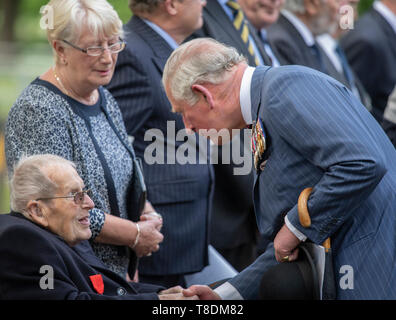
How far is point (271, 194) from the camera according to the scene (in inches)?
116

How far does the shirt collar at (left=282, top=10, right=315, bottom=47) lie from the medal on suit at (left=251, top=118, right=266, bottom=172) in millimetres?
3166

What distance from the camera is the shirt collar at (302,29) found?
19.6 feet

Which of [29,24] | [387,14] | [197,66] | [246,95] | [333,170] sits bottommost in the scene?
[333,170]

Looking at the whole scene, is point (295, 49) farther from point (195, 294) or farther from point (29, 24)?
point (29, 24)

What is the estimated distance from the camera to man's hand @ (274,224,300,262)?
2885 millimetres

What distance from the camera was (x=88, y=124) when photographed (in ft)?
11.8

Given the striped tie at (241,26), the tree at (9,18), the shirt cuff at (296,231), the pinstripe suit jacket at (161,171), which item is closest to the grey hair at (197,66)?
the shirt cuff at (296,231)

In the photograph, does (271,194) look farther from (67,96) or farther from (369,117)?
(67,96)

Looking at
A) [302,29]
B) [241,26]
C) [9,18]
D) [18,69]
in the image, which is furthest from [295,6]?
[9,18]

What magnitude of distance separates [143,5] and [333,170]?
2.14m

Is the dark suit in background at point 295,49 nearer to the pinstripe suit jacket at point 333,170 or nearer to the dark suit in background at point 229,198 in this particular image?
the dark suit in background at point 229,198

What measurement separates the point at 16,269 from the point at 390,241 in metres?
1.42

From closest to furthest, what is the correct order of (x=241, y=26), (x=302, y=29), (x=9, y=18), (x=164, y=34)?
(x=164, y=34)
(x=241, y=26)
(x=302, y=29)
(x=9, y=18)

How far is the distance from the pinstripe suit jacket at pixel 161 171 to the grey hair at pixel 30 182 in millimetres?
992
